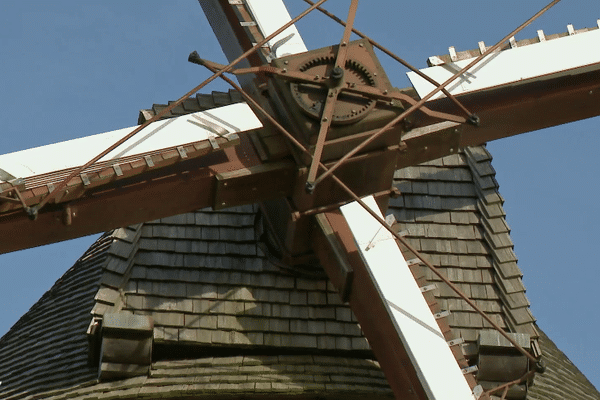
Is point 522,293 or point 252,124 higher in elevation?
point 252,124

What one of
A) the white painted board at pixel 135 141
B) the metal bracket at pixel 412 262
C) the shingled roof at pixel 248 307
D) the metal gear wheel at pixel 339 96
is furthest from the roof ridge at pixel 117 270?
the metal bracket at pixel 412 262

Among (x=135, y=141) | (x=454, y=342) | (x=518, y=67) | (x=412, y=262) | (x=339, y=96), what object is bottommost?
(x=454, y=342)

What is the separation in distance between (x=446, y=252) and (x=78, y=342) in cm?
327

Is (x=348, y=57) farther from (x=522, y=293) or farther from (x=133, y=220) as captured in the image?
(x=522, y=293)

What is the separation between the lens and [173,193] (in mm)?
11555

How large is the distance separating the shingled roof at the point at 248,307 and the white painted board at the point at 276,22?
211cm

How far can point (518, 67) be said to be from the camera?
11891 mm

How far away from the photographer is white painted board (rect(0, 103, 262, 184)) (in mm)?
10938

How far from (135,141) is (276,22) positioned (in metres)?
1.85

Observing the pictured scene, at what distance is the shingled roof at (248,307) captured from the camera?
40.8 feet

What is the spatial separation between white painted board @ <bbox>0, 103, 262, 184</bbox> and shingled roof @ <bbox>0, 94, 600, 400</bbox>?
1.83 m

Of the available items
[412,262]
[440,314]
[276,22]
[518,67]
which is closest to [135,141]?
[276,22]

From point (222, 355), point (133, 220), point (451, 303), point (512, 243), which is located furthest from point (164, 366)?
point (512, 243)

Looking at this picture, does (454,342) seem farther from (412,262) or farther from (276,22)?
(276,22)
